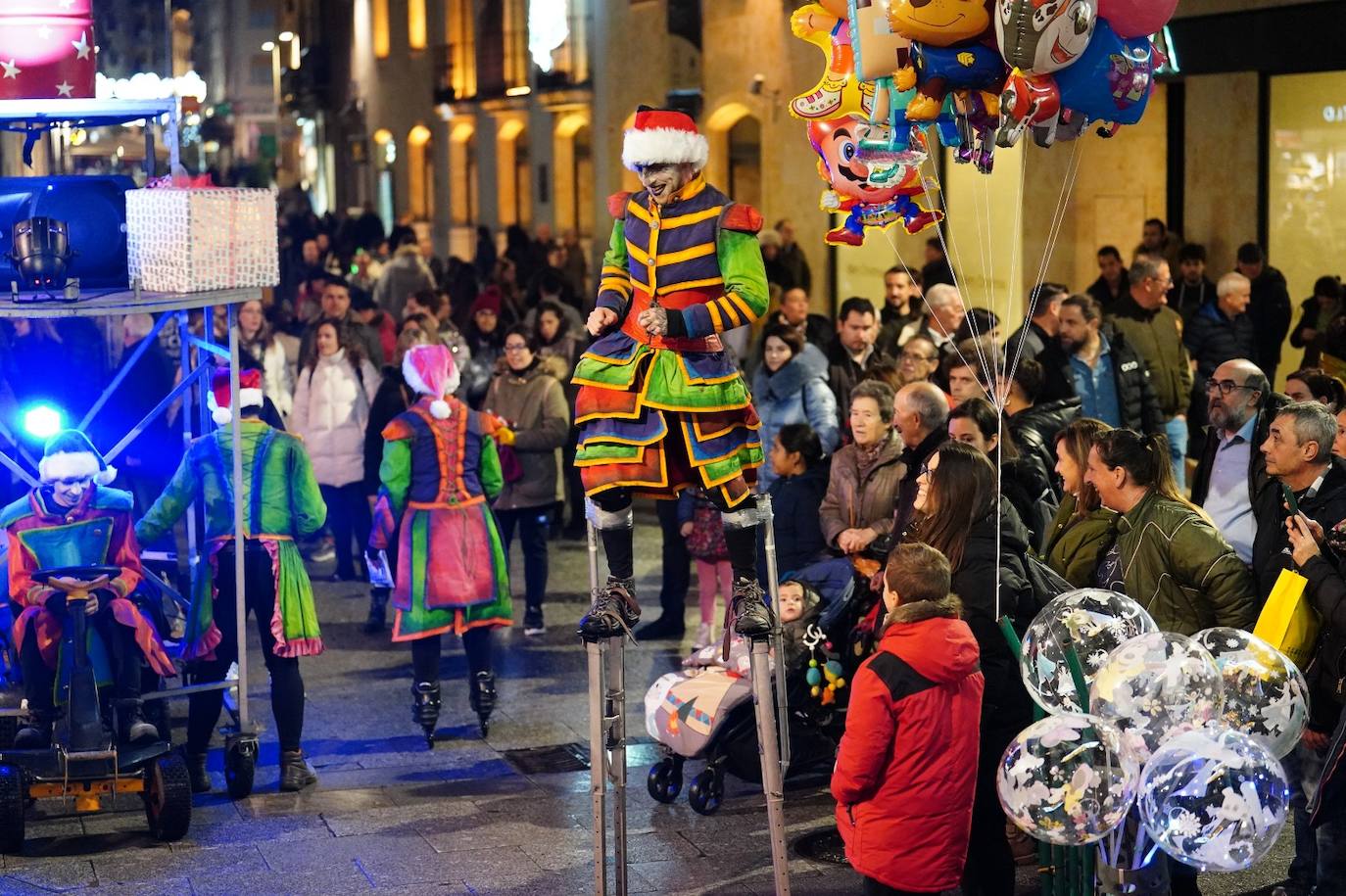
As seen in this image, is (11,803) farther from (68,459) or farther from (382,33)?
(382,33)

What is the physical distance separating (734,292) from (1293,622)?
7.29 feet

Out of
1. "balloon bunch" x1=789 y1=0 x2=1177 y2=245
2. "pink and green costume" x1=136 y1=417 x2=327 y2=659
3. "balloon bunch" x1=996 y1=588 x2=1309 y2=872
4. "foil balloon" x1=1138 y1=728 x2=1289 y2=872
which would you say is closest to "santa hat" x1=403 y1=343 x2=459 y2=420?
"pink and green costume" x1=136 y1=417 x2=327 y2=659

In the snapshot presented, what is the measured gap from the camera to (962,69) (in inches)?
284

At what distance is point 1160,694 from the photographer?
6.00 meters

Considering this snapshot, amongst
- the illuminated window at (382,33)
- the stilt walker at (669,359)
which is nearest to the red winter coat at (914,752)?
the stilt walker at (669,359)

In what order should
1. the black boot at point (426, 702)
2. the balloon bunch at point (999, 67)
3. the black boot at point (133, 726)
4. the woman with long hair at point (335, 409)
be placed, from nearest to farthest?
the balloon bunch at point (999, 67), the black boot at point (133, 726), the black boot at point (426, 702), the woman with long hair at point (335, 409)

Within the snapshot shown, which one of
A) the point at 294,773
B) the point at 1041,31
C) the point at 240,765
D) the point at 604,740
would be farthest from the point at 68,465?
the point at 1041,31

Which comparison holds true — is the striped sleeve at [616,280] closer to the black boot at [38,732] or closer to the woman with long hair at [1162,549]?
the woman with long hair at [1162,549]

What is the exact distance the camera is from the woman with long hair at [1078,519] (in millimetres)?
7883

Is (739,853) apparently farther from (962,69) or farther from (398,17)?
(398,17)

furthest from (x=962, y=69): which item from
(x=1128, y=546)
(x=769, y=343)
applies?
(x=769, y=343)

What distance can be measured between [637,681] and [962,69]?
4751 mm

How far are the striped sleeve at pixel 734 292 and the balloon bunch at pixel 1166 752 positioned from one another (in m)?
1.52

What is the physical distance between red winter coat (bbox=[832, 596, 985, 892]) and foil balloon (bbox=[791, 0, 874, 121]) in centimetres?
256
